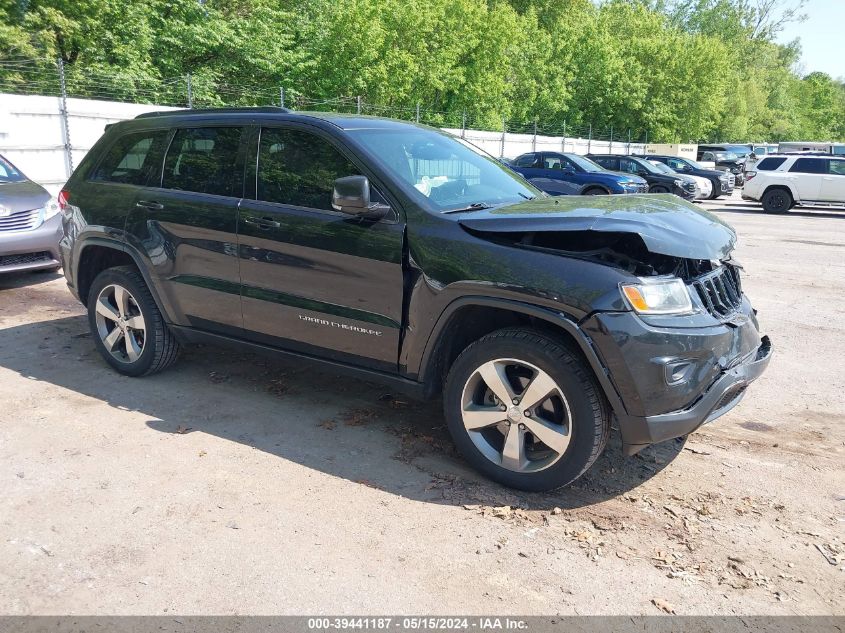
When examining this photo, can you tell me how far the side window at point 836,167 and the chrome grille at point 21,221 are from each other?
19769 mm

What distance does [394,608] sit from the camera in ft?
9.11

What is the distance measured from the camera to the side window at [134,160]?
197 inches

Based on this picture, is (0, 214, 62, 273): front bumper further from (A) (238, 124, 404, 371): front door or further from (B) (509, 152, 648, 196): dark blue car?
(B) (509, 152, 648, 196): dark blue car

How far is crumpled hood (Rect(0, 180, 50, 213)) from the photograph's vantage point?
8.05m

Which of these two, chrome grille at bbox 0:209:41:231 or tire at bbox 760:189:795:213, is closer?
chrome grille at bbox 0:209:41:231

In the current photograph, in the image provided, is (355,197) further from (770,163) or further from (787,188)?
(770,163)

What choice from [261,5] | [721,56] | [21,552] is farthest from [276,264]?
[721,56]

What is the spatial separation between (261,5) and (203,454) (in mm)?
29777

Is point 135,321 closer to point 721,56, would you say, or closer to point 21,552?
point 21,552

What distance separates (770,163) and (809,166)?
1.07m

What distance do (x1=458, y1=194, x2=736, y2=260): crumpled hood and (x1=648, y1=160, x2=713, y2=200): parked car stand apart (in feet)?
62.5

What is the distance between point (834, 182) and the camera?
19.7 m

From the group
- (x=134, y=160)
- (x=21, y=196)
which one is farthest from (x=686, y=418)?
(x=21, y=196)

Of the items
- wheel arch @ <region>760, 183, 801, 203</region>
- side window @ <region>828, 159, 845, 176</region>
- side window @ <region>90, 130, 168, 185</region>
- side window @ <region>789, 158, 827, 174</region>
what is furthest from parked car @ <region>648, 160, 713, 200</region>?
side window @ <region>90, 130, 168, 185</region>
